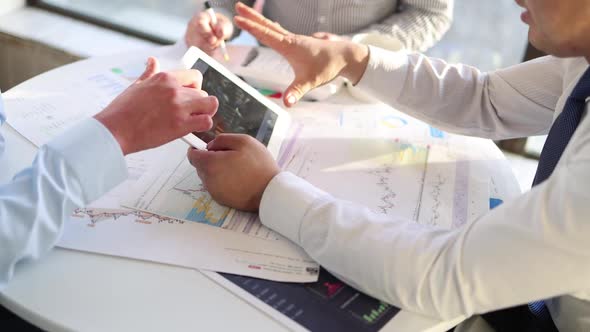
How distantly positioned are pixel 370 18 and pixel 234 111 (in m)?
0.56

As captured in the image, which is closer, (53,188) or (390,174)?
(53,188)

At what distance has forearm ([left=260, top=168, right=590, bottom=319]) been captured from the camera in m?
0.64

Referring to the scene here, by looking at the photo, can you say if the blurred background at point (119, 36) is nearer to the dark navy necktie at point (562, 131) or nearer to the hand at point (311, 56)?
the hand at point (311, 56)

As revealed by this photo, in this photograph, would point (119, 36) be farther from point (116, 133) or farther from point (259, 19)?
point (116, 133)

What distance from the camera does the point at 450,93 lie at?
1.07 m

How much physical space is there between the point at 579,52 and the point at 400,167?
0.32m

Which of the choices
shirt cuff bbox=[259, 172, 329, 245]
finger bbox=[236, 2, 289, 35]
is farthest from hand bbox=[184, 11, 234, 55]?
shirt cuff bbox=[259, 172, 329, 245]

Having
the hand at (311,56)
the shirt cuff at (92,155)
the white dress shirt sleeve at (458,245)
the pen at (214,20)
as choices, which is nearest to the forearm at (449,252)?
the white dress shirt sleeve at (458,245)

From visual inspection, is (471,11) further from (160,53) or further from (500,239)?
(500,239)

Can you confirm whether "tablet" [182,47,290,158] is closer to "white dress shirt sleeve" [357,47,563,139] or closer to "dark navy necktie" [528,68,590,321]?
"white dress shirt sleeve" [357,47,563,139]

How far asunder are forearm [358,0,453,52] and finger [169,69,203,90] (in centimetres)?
54

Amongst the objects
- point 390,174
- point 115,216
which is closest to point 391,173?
point 390,174

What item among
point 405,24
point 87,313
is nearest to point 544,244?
point 87,313

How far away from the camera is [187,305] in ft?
2.25
